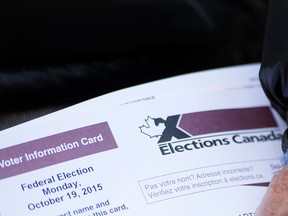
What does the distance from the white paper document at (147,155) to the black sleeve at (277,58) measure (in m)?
0.05

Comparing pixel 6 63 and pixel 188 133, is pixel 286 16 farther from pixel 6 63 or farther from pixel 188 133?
pixel 6 63

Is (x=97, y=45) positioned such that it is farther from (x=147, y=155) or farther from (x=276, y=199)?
(x=276, y=199)

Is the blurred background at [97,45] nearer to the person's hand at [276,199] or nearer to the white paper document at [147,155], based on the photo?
the white paper document at [147,155]

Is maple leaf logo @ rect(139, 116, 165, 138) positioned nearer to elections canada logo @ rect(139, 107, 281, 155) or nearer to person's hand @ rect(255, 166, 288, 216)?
elections canada logo @ rect(139, 107, 281, 155)

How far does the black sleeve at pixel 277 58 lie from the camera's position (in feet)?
1.73

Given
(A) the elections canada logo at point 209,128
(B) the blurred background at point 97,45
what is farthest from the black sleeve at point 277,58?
(B) the blurred background at point 97,45

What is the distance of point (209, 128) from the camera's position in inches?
22.9

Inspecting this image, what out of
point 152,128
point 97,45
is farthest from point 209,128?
point 97,45

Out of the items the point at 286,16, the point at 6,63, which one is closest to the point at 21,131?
the point at 6,63

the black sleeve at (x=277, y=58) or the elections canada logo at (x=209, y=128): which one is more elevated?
the black sleeve at (x=277, y=58)

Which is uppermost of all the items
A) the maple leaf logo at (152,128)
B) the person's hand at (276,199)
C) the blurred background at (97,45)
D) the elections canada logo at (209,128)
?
the blurred background at (97,45)

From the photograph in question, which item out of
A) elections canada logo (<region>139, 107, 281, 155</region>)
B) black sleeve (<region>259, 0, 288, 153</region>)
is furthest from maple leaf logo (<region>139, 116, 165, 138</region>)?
black sleeve (<region>259, 0, 288, 153</region>)

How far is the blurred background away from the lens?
650mm

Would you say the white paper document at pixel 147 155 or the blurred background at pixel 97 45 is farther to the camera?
the blurred background at pixel 97 45
